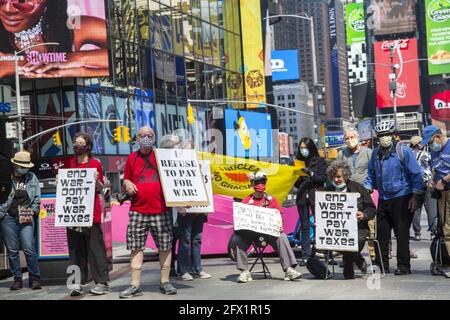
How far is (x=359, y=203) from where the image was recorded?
9703 mm

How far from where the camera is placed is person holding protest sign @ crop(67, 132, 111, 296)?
31.0 feet

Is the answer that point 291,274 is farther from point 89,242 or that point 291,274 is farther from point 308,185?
point 89,242

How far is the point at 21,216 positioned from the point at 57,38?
3850 centimetres

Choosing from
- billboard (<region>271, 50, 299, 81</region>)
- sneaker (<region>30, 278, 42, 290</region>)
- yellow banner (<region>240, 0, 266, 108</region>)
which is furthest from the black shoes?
billboard (<region>271, 50, 299, 81</region>)

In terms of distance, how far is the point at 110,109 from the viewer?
49.0m

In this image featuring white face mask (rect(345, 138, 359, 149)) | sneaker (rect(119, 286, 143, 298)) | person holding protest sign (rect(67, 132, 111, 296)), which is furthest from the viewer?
white face mask (rect(345, 138, 359, 149))

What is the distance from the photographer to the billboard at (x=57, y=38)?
47.0 metres

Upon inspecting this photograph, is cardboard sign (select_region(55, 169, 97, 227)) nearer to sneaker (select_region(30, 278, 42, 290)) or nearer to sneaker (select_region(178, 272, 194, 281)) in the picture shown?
sneaker (select_region(30, 278, 42, 290))

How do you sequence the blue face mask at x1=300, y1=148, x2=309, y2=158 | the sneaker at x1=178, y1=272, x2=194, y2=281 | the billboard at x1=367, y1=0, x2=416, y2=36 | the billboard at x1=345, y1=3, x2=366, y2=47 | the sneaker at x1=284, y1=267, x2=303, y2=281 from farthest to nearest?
1. the billboard at x1=345, y1=3, x2=366, y2=47
2. the billboard at x1=367, y1=0, x2=416, y2=36
3. the blue face mask at x1=300, y1=148, x2=309, y2=158
4. the sneaker at x1=178, y1=272, x2=194, y2=281
5. the sneaker at x1=284, y1=267, x2=303, y2=281

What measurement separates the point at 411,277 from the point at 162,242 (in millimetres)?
3194

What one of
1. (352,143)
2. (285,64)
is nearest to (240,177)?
(352,143)

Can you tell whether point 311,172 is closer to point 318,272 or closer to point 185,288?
point 318,272

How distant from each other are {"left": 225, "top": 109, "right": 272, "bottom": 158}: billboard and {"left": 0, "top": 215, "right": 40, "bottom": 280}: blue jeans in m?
30.0
